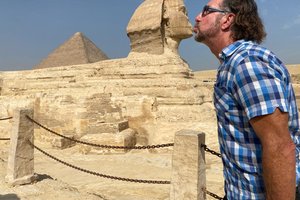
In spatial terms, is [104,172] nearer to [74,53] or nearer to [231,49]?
[231,49]

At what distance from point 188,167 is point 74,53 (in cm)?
1741

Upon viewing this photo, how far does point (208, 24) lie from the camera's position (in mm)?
1837

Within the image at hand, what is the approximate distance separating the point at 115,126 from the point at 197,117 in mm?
2494

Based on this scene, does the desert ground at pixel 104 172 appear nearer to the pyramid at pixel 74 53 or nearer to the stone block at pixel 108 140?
the stone block at pixel 108 140

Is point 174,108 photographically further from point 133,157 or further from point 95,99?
point 95,99

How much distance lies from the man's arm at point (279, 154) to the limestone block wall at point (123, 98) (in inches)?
330

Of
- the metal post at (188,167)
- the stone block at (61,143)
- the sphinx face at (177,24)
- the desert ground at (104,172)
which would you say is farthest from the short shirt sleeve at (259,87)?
the sphinx face at (177,24)

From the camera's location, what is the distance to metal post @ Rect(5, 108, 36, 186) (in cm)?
564

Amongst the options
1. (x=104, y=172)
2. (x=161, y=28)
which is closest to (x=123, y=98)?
(x=161, y=28)

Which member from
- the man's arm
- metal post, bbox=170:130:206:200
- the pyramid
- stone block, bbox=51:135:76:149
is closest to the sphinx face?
stone block, bbox=51:135:76:149

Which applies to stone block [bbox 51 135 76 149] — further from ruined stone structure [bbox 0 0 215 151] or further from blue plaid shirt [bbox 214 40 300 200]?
blue plaid shirt [bbox 214 40 300 200]

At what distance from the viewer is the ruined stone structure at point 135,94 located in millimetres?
10297

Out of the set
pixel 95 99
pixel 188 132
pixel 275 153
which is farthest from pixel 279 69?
pixel 95 99

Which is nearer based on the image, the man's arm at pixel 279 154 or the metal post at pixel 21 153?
the man's arm at pixel 279 154
